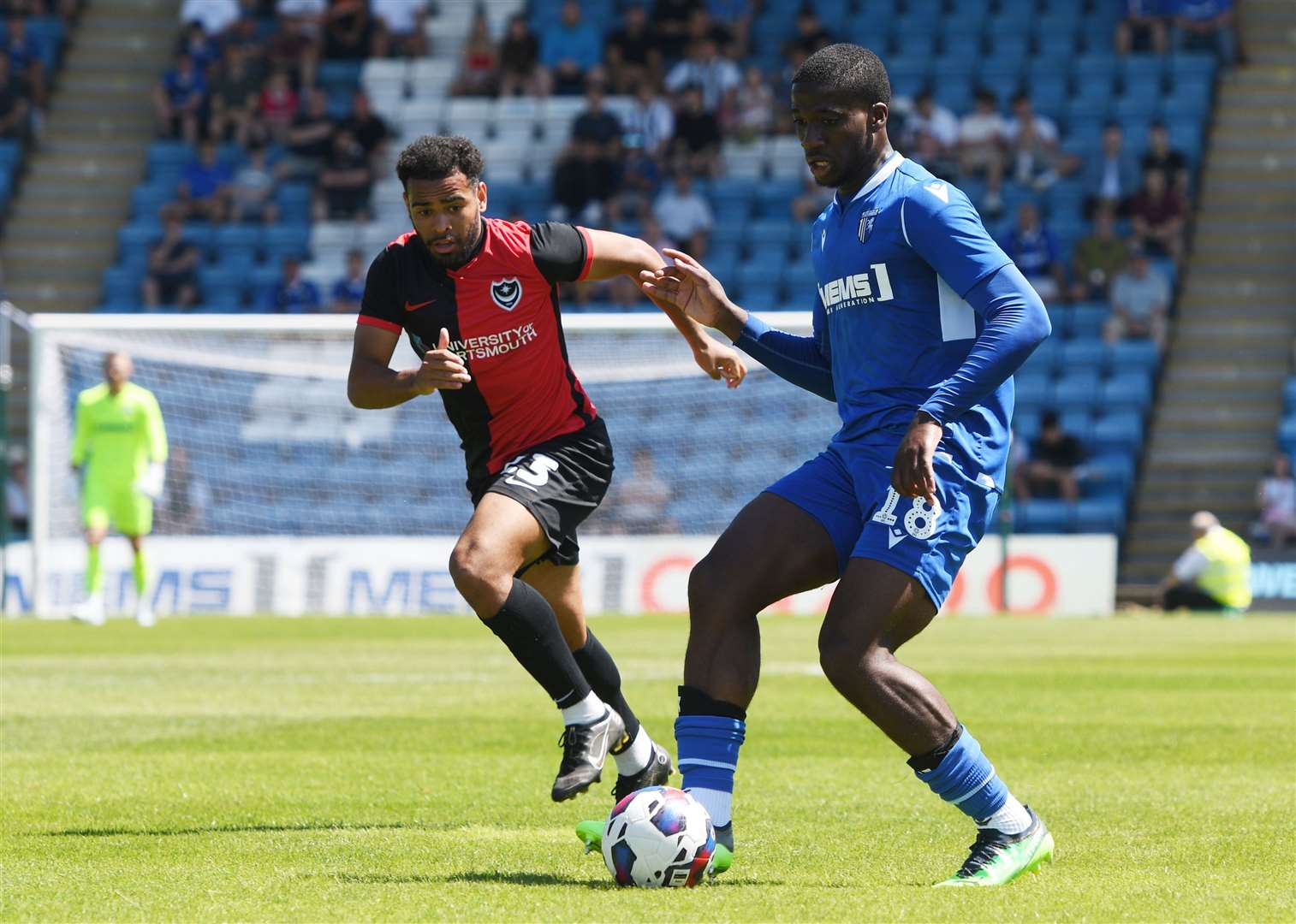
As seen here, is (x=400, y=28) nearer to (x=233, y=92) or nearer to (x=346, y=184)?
(x=233, y=92)

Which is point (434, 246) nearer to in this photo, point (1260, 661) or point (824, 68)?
point (824, 68)

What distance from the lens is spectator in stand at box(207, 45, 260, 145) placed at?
2877 centimetres

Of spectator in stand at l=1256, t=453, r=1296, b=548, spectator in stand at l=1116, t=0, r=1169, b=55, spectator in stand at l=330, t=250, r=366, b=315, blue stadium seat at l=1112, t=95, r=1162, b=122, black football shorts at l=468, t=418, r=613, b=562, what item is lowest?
spectator in stand at l=1256, t=453, r=1296, b=548

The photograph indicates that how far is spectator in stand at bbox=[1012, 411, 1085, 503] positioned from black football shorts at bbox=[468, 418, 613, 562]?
636 inches

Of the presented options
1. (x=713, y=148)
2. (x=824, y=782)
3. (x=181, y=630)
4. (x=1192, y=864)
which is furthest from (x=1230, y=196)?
(x=1192, y=864)

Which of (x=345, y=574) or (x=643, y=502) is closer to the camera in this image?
(x=345, y=574)

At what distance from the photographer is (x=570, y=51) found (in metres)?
28.5

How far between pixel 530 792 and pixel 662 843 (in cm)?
240

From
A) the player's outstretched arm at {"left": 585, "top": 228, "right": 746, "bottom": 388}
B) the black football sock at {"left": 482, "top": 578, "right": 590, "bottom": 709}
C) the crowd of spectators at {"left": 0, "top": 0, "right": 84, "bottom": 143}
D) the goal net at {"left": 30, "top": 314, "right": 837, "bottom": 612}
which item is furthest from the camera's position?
the crowd of spectators at {"left": 0, "top": 0, "right": 84, "bottom": 143}

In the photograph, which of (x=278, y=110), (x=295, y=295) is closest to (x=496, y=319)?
(x=295, y=295)

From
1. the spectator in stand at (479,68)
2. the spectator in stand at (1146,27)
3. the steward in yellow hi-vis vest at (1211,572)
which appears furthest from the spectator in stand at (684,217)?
the steward in yellow hi-vis vest at (1211,572)

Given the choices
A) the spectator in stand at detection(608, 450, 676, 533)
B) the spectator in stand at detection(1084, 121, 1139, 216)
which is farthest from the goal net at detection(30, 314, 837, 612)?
the spectator in stand at detection(1084, 121, 1139, 216)

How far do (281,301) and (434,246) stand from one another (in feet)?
63.1

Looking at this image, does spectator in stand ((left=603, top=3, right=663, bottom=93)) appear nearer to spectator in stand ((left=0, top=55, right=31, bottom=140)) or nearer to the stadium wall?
the stadium wall
